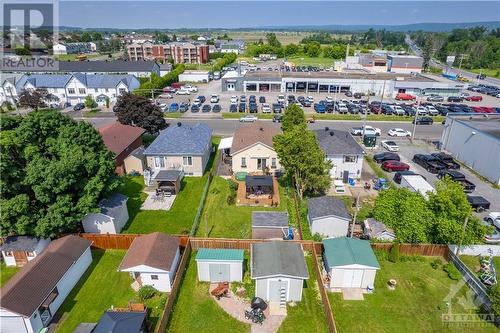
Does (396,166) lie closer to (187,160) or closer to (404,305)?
(404,305)

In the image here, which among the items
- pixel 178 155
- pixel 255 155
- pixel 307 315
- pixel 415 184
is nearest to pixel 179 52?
pixel 178 155

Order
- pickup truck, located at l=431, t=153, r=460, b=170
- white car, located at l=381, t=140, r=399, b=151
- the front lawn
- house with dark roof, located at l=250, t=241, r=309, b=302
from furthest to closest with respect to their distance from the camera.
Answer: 1. white car, located at l=381, t=140, r=399, b=151
2. pickup truck, located at l=431, t=153, r=460, b=170
3. the front lawn
4. house with dark roof, located at l=250, t=241, r=309, b=302

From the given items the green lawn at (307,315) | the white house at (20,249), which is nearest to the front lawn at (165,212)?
the white house at (20,249)

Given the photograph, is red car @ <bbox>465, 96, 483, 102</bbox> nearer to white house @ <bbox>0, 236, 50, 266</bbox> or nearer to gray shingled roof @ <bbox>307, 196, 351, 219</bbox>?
gray shingled roof @ <bbox>307, 196, 351, 219</bbox>

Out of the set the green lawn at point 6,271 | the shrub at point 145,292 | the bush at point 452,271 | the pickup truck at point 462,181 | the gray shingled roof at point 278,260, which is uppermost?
the pickup truck at point 462,181

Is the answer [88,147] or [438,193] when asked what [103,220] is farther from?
[438,193]

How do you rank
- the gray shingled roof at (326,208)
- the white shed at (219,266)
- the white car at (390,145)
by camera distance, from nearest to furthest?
the white shed at (219,266) < the gray shingled roof at (326,208) < the white car at (390,145)

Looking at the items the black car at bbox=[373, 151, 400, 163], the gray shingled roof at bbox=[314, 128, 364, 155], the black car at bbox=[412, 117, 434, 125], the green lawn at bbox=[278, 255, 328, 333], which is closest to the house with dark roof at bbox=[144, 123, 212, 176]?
the gray shingled roof at bbox=[314, 128, 364, 155]

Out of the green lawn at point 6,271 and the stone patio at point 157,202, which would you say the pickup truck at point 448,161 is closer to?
the stone patio at point 157,202
